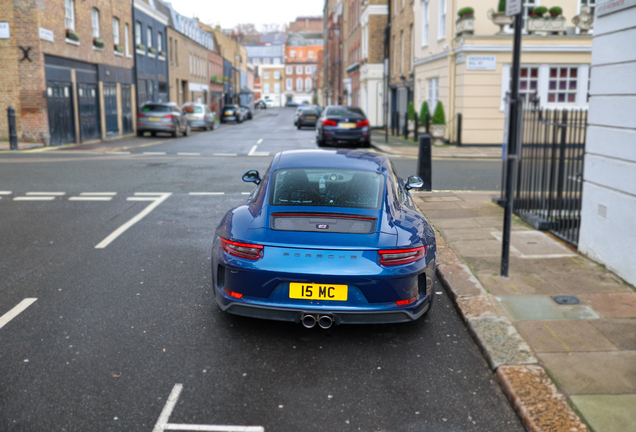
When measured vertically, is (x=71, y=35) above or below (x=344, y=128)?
above

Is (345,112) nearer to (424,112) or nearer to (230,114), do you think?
(424,112)

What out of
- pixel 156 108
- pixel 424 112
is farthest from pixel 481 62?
pixel 156 108

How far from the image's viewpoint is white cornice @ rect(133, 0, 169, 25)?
117ft

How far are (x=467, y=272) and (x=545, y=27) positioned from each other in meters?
18.7

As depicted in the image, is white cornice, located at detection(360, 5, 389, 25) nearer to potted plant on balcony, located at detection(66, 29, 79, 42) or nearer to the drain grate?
potted plant on balcony, located at detection(66, 29, 79, 42)

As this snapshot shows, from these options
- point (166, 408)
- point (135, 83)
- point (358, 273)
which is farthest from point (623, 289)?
point (135, 83)

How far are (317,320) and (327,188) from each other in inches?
47.3

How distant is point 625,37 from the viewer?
5984 mm

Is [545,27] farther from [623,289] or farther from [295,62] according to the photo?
[295,62]

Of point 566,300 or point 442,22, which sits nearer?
point 566,300

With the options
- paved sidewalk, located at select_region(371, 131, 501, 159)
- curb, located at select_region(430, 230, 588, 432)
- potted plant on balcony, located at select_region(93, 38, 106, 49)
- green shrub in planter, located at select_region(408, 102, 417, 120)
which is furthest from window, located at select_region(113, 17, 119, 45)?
curb, located at select_region(430, 230, 588, 432)

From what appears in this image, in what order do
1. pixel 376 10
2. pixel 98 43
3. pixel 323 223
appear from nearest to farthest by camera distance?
pixel 323 223 < pixel 98 43 < pixel 376 10

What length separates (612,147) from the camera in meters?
6.23

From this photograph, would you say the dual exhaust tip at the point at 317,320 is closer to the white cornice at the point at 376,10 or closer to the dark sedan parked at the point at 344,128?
the dark sedan parked at the point at 344,128
